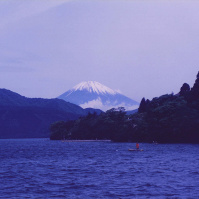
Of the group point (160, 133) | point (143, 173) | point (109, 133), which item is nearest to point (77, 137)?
point (109, 133)

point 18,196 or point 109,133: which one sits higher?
point 109,133

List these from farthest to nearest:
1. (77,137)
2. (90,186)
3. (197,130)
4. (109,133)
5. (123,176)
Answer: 1. (77,137)
2. (109,133)
3. (197,130)
4. (123,176)
5. (90,186)

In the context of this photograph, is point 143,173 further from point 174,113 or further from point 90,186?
point 174,113

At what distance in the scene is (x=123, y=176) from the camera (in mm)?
36344

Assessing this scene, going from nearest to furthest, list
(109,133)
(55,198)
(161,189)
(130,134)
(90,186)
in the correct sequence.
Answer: (55,198) → (161,189) → (90,186) → (130,134) → (109,133)

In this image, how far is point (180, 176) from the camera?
3541 centimetres

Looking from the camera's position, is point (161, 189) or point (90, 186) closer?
point (161, 189)

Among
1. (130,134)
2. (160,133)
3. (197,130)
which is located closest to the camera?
(197,130)

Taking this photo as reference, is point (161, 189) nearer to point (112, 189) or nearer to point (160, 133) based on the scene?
point (112, 189)

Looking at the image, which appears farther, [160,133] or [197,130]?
[160,133]

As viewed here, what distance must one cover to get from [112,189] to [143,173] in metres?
9.31

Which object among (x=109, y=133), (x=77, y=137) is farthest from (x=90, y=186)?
(x=77, y=137)

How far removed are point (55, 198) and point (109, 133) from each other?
13115cm

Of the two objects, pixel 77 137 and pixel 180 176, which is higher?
pixel 77 137
